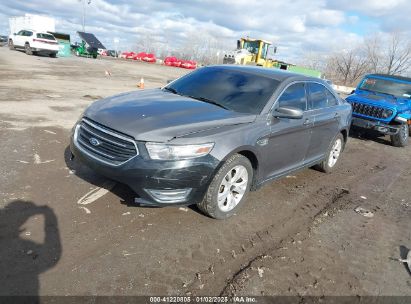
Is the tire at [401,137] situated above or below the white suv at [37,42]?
below

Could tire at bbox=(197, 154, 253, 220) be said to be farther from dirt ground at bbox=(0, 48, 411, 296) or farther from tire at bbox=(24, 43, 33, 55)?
tire at bbox=(24, 43, 33, 55)

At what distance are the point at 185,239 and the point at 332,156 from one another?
4.03 metres

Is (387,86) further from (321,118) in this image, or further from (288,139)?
(288,139)

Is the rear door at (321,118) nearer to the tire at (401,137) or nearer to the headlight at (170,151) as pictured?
the headlight at (170,151)

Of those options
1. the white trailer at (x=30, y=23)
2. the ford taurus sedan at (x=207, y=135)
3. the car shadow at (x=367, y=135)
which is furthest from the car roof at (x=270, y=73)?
the white trailer at (x=30, y=23)

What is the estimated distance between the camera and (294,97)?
5090 mm

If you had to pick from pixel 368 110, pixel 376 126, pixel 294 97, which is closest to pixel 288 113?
pixel 294 97

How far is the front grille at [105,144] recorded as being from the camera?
144 inches

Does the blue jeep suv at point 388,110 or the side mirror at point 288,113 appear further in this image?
the blue jeep suv at point 388,110

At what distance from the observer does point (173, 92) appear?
5207 millimetres

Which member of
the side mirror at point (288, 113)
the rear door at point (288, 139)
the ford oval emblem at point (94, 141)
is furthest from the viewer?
the rear door at point (288, 139)

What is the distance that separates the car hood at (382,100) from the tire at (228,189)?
24.3 ft

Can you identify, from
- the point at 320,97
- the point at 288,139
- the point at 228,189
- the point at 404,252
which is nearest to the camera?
the point at 404,252

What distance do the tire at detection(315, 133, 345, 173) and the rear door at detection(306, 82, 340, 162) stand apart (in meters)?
0.23
